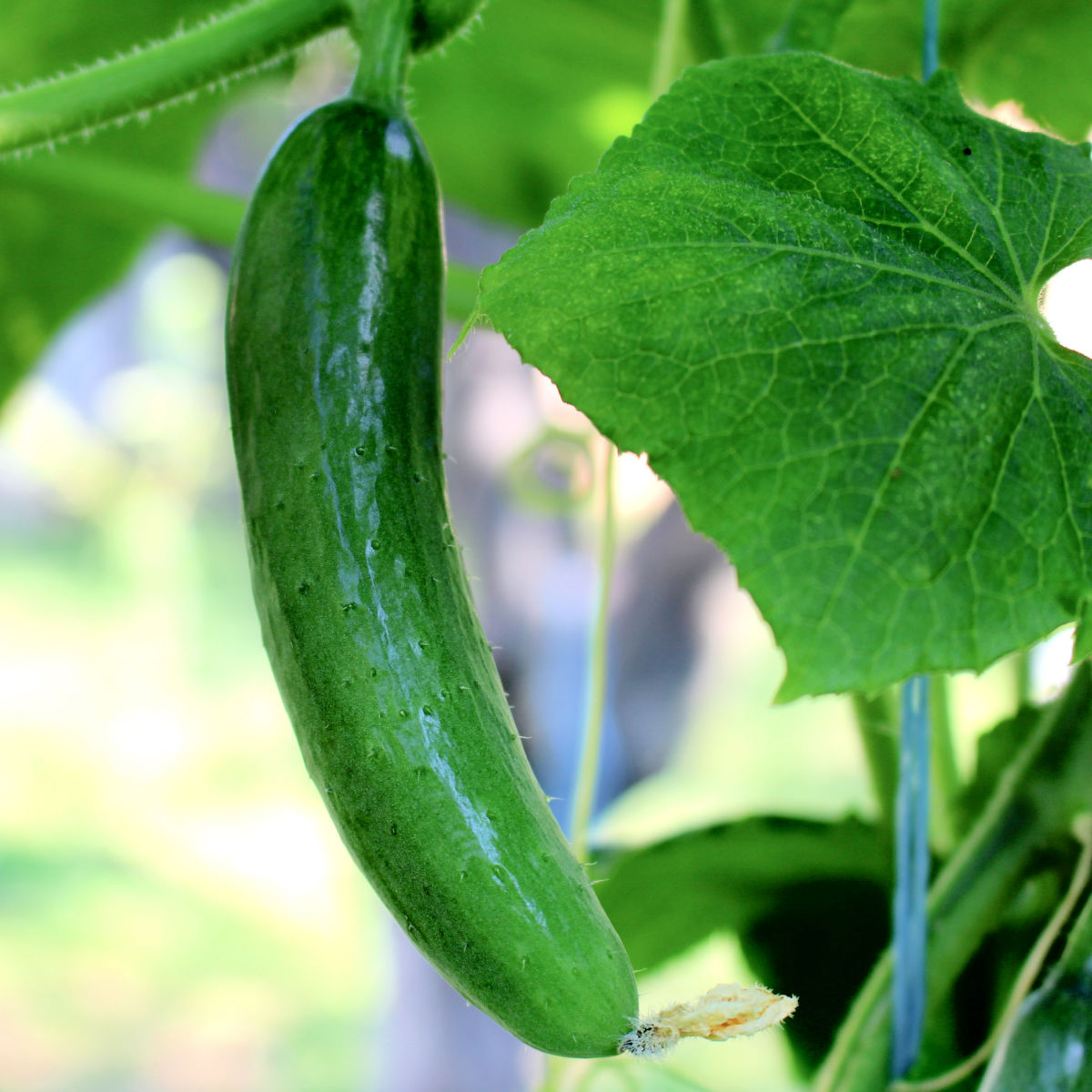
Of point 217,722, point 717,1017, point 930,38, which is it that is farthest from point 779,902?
point 217,722

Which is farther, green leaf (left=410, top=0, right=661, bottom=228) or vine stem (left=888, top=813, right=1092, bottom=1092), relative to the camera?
green leaf (left=410, top=0, right=661, bottom=228)

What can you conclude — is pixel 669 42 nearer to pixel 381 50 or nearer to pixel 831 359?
pixel 381 50

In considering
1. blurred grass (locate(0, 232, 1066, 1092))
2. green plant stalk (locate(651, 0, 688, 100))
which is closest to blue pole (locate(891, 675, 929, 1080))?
green plant stalk (locate(651, 0, 688, 100))

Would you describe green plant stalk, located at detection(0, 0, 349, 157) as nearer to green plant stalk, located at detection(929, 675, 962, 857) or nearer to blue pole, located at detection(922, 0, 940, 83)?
blue pole, located at detection(922, 0, 940, 83)

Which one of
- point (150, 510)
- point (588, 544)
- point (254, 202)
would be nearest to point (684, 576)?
point (588, 544)

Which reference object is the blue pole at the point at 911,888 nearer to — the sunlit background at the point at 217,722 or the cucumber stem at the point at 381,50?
the cucumber stem at the point at 381,50

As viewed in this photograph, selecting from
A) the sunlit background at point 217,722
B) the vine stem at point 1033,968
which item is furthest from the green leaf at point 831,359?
the sunlit background at point 217,722

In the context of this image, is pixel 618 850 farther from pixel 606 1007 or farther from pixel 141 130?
pixel 141 130
